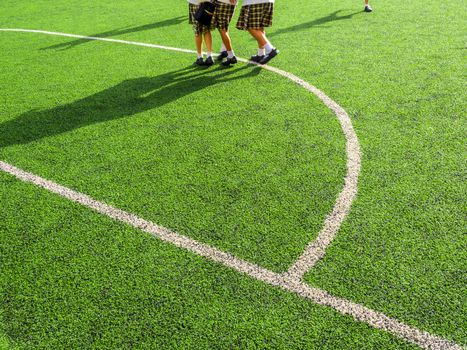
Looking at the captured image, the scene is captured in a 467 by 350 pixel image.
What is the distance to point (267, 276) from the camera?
102 inches

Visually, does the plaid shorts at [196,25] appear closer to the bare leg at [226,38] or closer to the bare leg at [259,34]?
the bare leg at [226,38]

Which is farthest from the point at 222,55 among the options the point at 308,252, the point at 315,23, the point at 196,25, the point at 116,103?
the point at 308,252

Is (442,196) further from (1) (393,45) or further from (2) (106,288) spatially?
(1) (393,45)

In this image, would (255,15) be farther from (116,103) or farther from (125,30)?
(125,30)

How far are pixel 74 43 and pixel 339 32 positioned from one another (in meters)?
5.39

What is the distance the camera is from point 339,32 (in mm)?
7520

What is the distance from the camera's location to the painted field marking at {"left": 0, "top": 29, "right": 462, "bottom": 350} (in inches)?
87.7

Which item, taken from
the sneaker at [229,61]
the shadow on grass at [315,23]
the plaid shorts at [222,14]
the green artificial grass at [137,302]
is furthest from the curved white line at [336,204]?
the shadow on grass at [315,23]

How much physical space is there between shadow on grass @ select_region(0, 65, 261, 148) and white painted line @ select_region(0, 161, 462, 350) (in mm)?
1212

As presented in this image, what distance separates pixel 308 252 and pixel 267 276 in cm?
37

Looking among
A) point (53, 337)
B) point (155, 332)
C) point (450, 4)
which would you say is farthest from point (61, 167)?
point (450, 4)

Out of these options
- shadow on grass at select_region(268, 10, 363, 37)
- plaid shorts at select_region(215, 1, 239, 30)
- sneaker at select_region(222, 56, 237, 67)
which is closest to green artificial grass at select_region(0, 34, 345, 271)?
sneaker at select_region(222, 56, 237, 67)

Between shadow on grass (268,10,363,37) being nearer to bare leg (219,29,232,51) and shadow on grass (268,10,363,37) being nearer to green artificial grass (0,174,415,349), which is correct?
bare leg (219,29,232,51)

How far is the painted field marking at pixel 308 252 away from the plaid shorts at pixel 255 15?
8.65 ft
